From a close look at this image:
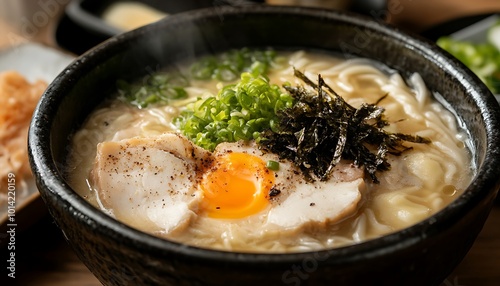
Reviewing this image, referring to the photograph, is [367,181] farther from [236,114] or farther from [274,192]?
[236,114]

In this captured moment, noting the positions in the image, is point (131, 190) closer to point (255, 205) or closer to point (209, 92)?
point (255, 205)

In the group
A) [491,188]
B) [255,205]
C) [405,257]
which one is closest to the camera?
[405,257]

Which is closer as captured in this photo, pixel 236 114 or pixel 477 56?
pixel 236 114

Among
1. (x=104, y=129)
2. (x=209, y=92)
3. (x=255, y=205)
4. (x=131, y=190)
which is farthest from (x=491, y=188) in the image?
(x=104, y=129)

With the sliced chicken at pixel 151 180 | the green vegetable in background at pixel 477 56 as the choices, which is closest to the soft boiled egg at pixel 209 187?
the sliced chicken at pixel 151 180

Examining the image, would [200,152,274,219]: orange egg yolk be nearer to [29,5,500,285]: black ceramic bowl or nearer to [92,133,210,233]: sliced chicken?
[92,133,210,233]: sliced chicken

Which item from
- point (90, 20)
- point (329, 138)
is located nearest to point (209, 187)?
point (329, 138)

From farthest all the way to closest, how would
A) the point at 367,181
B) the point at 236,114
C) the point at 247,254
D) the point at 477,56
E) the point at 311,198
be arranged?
1. the point at 477,56
2. the point at 236,114
3. the point at 367,181
4. the point at 311,198
5. the point at 247,254

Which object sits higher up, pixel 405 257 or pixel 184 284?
pixel 405 257
